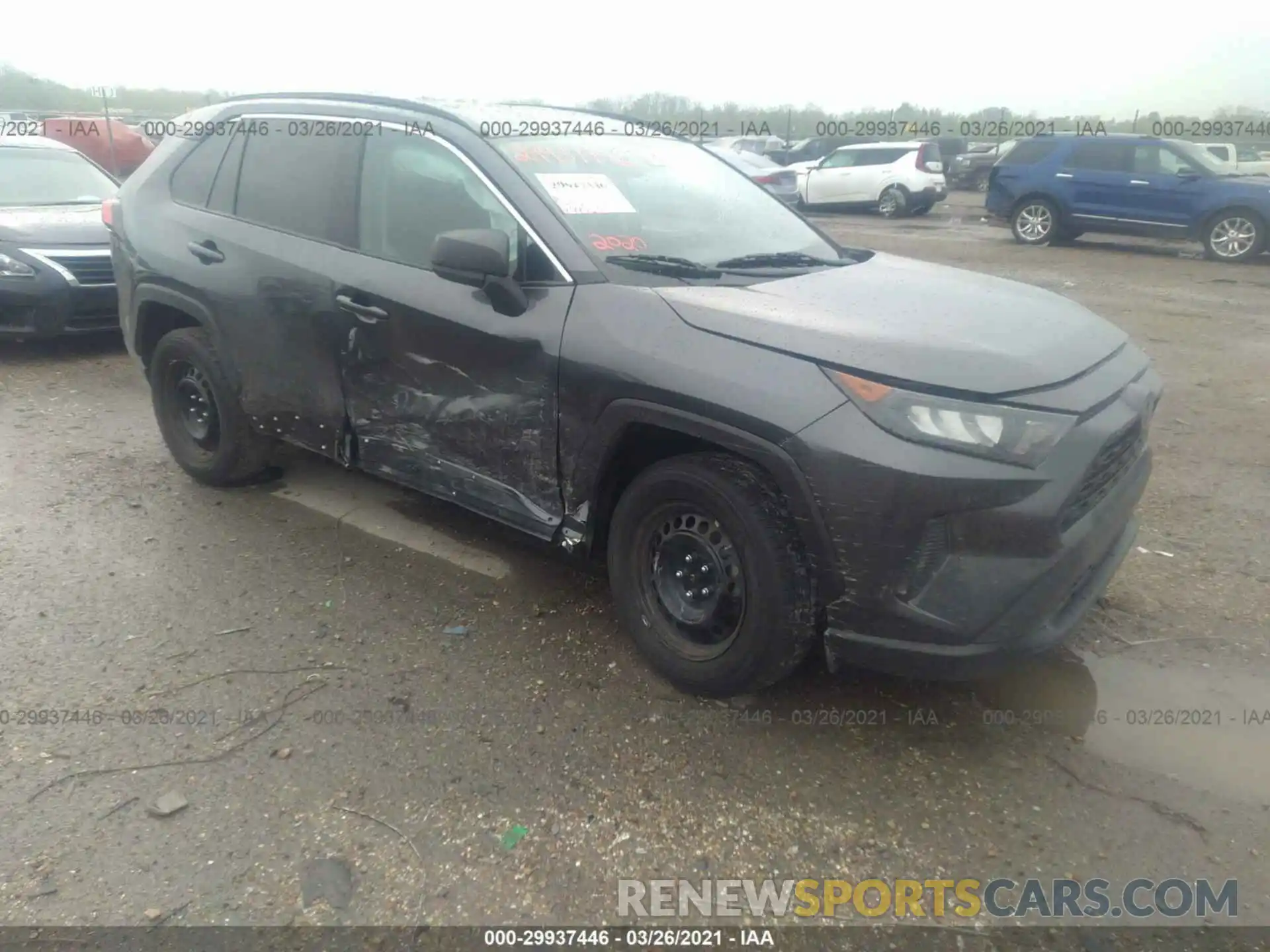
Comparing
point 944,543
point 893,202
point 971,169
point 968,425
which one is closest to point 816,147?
point 971,169

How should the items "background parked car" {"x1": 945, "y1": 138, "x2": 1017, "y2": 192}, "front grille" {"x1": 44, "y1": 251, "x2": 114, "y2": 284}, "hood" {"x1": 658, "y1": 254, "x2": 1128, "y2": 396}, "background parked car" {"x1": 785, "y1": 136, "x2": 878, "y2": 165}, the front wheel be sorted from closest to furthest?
"hood" {"x1": 658, "y1": 254, "x2": 1128, "y2": 396} → "front grille" {"x1": 44, "y1": 251, "x2": 114, "y2": 284} → the front wheel → "background parked car" {"x1": 945, "y1": 138, "x2": 1017, "y2": 192} → "background parked car" {"x1": 785, "y1": 136, "x2": 878, "y2": 165}

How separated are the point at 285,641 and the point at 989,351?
2.58 meters

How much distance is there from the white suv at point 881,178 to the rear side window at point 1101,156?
17.4ft

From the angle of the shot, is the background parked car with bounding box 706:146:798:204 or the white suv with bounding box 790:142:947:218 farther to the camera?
the white suv with bounding box 790:142:947:218

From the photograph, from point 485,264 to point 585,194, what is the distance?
23.6 inches

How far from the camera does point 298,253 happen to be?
3.90m

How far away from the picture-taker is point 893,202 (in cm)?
1995

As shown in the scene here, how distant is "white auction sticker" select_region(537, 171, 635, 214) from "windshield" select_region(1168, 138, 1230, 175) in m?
13.1

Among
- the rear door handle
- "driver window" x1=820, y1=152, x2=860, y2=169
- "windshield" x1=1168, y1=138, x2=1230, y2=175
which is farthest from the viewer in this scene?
"driver window" x1=820, y1=152, x2=860, y2=169

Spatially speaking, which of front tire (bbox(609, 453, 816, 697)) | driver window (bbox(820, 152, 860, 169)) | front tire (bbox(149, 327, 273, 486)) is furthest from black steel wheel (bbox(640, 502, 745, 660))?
driver window (bbox(820, 152, 860, 169))

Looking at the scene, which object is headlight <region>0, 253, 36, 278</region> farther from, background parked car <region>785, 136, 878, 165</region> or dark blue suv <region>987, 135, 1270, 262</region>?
background parked car <region>785, 136, 878, 165</region>

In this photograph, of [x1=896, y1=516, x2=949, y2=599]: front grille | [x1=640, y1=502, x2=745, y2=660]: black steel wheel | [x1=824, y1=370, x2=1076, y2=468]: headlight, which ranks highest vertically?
[x1=824, y1=370, x2=1076, y2=468]: headlight

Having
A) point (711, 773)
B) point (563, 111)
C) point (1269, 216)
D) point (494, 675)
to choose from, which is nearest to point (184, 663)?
point (494, 675)

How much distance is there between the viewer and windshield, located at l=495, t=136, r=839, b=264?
3.42m
